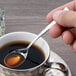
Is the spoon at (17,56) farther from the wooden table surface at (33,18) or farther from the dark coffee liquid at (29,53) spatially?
the wooden table surface at (33,18)

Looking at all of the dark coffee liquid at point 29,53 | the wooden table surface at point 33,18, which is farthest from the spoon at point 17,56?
the wooden table surface at point 33,18

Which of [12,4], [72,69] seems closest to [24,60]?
[72,69]

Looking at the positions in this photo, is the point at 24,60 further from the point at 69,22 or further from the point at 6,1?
the point at 6,1

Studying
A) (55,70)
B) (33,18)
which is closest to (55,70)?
(55,70)

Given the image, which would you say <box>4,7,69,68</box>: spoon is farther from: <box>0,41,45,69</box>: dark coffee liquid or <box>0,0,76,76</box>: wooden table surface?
<box>0,0,76,76</box>: wooden table surface

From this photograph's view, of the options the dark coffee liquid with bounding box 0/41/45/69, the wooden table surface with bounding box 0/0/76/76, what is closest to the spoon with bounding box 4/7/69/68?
the dark coffee liquid with bounding box 0/41/45/69

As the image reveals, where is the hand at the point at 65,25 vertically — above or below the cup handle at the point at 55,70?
above

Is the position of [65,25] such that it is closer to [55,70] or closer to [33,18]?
[55,70]
